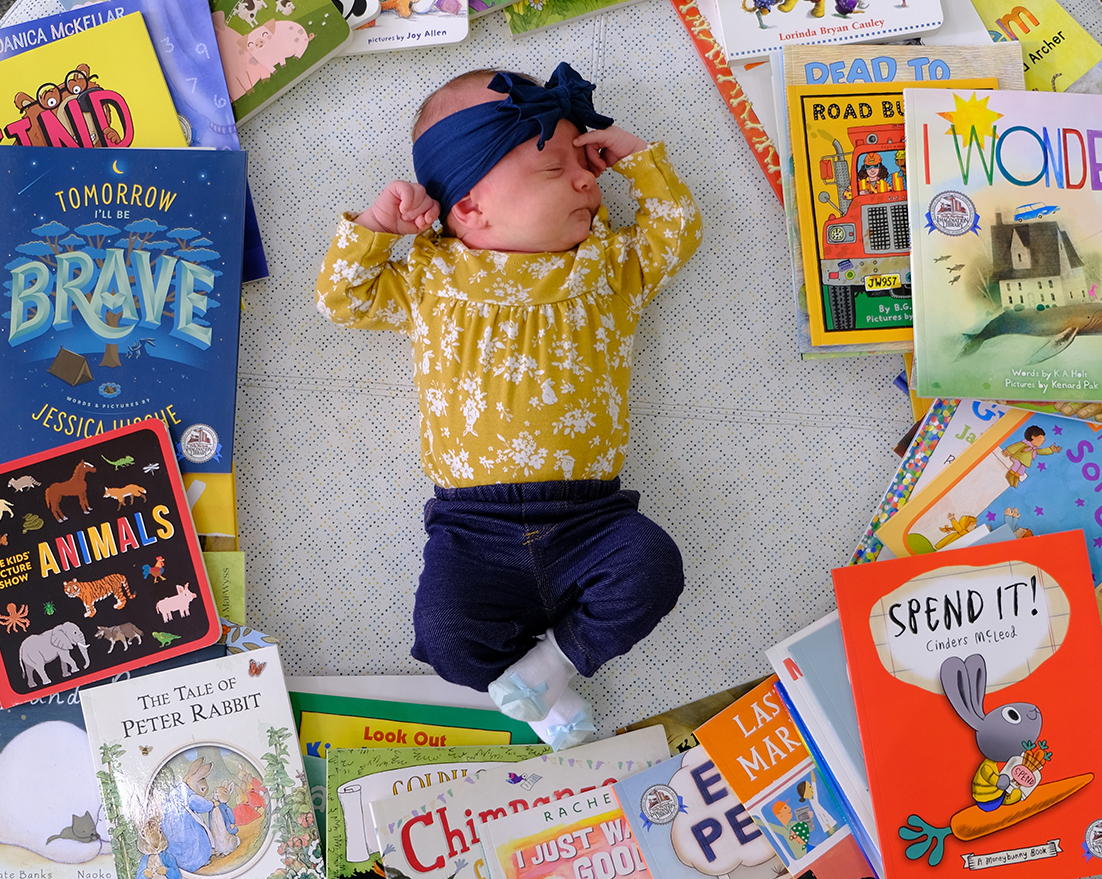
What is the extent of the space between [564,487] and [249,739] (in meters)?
0.47

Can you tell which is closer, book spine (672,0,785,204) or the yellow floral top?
the yellow floral top

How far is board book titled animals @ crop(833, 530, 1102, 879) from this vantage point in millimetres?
→ 968

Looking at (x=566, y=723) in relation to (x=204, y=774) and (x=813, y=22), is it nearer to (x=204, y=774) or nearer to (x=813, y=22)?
(x=204, y=774)

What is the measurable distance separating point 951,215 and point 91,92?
1036mm

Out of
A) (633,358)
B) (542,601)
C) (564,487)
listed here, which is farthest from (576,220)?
(542,601)

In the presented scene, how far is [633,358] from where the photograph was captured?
105 cm

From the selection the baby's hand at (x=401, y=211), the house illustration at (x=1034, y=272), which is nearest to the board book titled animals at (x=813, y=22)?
the house illustration at (x=1034, y=272)

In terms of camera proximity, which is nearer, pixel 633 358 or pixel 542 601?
pixel 542 601

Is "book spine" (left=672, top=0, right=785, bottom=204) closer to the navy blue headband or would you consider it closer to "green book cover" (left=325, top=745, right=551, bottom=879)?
the navy blue headband

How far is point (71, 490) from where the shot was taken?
3.24 ft

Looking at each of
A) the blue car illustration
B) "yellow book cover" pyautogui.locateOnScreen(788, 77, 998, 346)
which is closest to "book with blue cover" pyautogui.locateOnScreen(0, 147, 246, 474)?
"yellow book cover" pyautogui.locateOnScreen(788, 77, 998, 346)

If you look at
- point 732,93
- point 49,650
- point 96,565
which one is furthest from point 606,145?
point 49,650

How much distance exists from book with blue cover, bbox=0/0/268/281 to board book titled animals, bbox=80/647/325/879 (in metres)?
0.64

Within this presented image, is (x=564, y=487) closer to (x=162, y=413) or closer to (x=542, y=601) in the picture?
(x=542, y=601)
